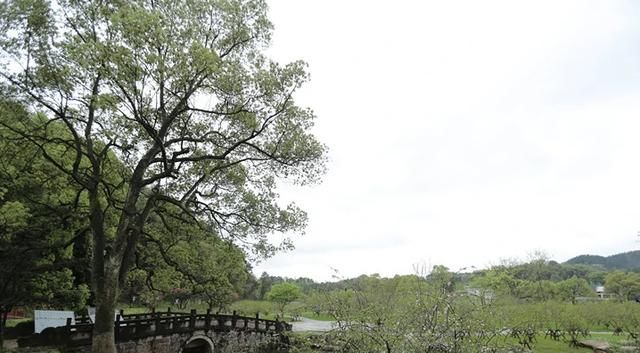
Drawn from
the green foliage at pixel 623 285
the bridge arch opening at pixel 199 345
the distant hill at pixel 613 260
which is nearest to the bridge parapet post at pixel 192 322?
the bridge arch opening at pixel 199 345

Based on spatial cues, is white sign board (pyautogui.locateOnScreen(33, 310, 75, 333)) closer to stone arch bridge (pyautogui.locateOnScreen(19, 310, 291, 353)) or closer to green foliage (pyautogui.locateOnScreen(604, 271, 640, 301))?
stone arch bridge (pyautogui.locateOnScreen(19, 310, 291, 353))

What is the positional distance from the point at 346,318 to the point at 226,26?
8745mm

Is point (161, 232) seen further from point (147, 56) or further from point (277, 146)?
point (147, 56)

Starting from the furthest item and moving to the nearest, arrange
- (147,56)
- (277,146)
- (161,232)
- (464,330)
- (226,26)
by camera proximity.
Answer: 1. (161,232)
2. (277,146)
3. (226,26)
4. (147,56)
5. (464,330)

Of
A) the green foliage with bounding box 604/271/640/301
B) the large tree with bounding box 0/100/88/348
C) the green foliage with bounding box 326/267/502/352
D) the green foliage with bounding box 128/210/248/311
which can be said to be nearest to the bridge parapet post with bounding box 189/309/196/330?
the green foliage with bounding box 128/210/248/311

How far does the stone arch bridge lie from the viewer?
13250mm

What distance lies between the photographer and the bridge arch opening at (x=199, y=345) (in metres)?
18.9

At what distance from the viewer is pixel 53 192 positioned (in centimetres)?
1377

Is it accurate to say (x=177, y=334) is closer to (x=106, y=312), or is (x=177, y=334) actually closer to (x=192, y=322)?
(x=192, y=322)

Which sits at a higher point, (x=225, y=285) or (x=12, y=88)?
(x=12, y=88)

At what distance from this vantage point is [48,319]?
1357 centimetres

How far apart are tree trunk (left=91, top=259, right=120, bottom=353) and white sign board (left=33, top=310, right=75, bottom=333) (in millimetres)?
3568

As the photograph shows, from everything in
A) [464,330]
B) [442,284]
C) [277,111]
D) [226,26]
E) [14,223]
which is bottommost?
[464,330]

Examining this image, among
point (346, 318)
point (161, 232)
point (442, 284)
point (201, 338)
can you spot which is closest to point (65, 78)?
point (161, 232)
